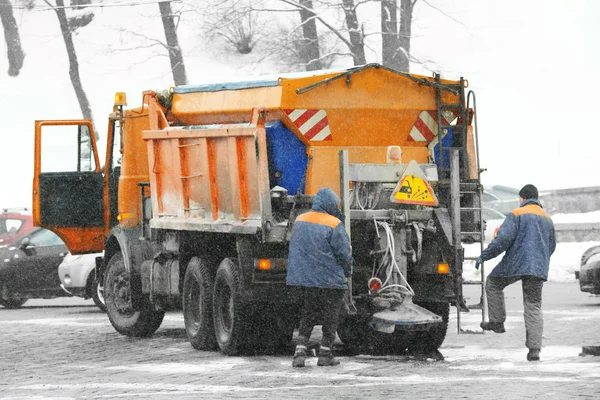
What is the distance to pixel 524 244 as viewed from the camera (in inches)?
546

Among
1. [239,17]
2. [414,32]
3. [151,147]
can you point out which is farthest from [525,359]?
[414,32]

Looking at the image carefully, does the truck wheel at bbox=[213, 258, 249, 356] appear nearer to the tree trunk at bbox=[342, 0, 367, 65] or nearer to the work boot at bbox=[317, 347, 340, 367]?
the work boot at bbox=[317, 347, 340, 367]

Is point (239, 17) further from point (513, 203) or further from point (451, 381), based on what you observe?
point (451, 381)

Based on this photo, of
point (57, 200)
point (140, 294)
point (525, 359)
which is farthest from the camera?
point (57, 200)

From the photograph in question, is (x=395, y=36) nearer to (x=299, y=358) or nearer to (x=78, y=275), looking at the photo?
(x=78, y=275)

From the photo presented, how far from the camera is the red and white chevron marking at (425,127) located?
1481 centimetres

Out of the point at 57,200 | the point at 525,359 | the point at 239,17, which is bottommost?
the point at 525,359

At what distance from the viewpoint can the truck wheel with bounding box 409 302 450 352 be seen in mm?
14656

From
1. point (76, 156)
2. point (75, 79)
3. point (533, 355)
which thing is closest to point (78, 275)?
point (76, 156)

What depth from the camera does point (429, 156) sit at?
48.8 ft

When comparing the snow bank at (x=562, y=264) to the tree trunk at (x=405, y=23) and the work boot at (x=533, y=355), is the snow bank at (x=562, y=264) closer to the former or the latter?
the tree trunk at (x=405, y=23)

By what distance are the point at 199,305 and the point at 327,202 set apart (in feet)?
9.06

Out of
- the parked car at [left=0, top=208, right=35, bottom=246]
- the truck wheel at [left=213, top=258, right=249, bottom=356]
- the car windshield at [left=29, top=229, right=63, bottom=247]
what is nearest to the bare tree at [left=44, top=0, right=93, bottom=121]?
the parked car at [left=0, top=208, right=35, bottom=246]

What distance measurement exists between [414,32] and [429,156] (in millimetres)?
36623
